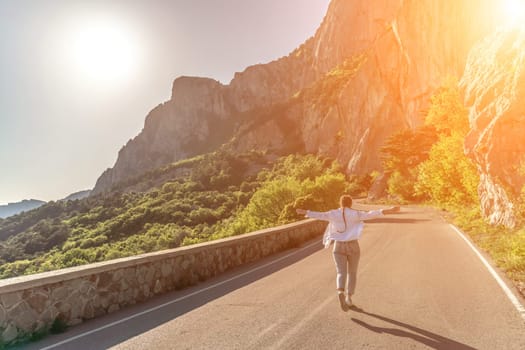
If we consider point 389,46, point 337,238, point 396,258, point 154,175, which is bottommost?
point 396,258

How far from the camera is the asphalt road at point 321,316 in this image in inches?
219

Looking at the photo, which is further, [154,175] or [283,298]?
[154,175]

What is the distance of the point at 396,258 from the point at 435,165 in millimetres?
19581

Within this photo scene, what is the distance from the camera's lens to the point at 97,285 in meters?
8.03

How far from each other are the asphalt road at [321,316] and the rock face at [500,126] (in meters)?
8.51

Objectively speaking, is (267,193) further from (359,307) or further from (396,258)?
(359,307)

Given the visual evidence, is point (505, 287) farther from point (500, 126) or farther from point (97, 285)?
point (500, 126)

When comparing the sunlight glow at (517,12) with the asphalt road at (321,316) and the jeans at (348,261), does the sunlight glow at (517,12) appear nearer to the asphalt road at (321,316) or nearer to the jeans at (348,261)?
the asphalt road at (321,316)

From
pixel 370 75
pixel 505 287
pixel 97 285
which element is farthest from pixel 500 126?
pixel 370 75

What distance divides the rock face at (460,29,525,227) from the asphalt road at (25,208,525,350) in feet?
27.9

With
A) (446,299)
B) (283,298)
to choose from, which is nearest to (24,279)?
(283,298)

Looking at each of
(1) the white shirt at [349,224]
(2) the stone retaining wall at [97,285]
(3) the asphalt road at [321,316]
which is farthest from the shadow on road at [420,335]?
(2) the stone retaining wall at [97,285]

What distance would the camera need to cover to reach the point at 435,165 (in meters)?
30.2

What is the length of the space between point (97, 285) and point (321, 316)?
4.34 m
